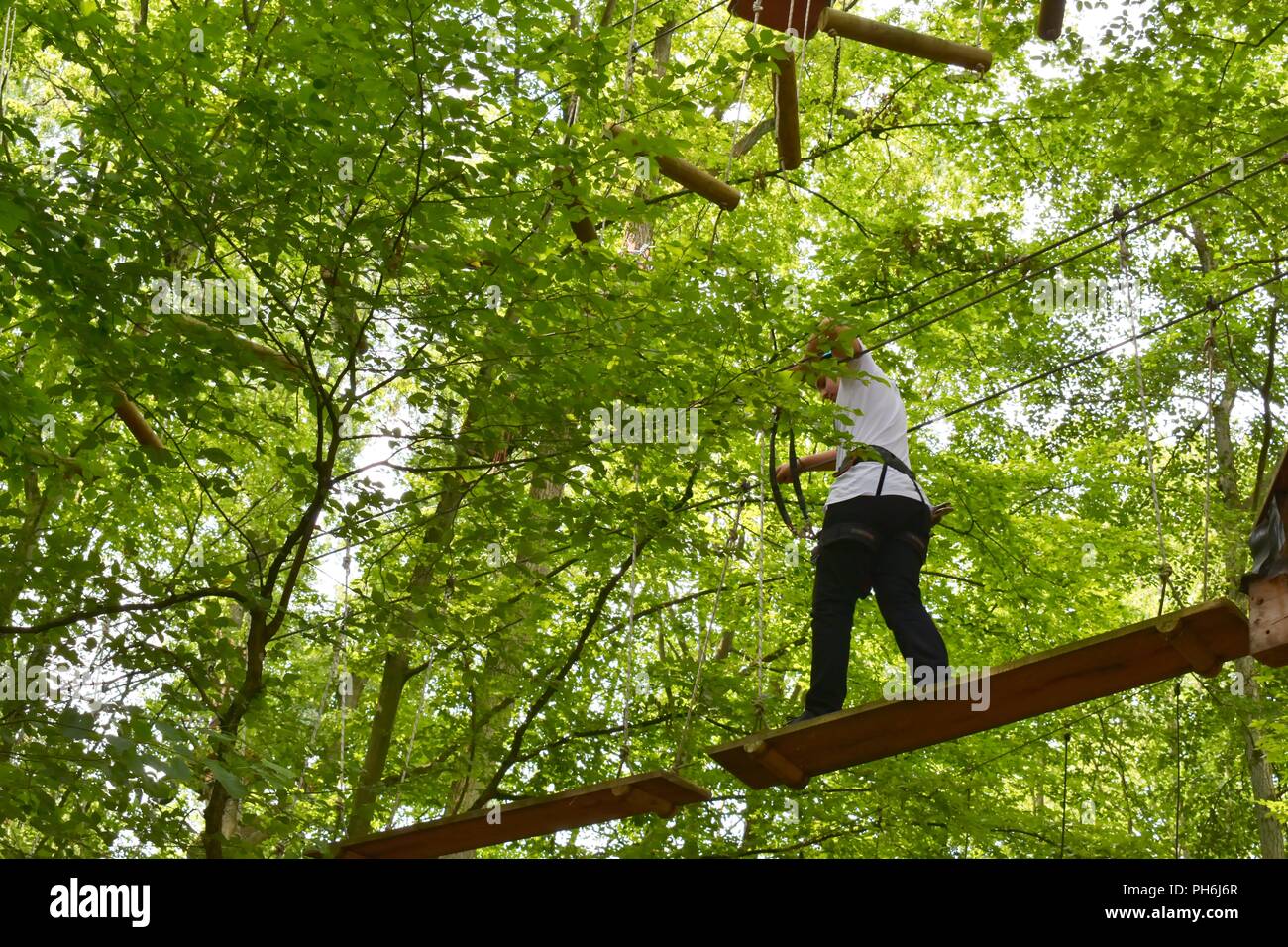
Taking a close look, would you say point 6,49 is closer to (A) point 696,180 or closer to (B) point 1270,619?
(A) point 696,180

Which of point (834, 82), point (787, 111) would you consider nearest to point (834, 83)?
point (834, 82)

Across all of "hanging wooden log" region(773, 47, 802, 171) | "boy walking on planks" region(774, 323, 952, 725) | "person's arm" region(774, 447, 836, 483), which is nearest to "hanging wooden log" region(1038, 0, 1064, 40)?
"hanging wooden log" region(773, 47, 802, 171)

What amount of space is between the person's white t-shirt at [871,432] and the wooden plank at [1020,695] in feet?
3.34

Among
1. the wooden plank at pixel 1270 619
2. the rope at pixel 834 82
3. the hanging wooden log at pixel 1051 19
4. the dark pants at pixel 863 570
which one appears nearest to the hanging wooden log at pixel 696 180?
the hanging wooden log at pixel 1051 19

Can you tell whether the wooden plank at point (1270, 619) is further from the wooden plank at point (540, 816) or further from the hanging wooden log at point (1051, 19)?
the hanging wooden log at point (1051, 19)

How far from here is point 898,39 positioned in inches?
224

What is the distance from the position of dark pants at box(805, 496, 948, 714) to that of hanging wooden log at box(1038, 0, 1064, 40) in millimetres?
2789

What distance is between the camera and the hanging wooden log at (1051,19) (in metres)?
5.94

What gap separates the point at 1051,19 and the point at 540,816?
177 inches
